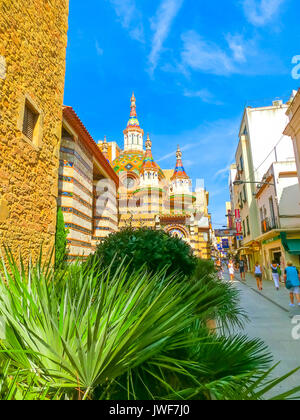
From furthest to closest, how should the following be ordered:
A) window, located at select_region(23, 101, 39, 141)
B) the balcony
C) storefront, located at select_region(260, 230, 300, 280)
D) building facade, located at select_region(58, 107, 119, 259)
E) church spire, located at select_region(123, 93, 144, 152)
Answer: church spire, located at select_region(123, 93, 144, 152) < the balcony < storefront, located at select_region(260, 230, 300, 280) < building facade, located at select_region(58, 107, 119, 259) < window, located at select_region(23, 101, 39, 141)

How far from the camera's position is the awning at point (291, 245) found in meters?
15.9

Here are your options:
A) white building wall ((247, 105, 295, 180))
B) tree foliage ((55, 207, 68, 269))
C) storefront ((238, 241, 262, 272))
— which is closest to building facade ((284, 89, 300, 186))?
tree foliage ((55, 207, 68, 269))

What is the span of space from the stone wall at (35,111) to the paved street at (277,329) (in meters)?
4.61

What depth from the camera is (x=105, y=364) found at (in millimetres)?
1490

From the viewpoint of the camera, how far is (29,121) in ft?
18.3

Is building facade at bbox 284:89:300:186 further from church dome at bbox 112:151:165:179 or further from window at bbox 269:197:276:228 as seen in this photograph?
church dome at bbox 112:151:165:179

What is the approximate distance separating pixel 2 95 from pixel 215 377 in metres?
5.33

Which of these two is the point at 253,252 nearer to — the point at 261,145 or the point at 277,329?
the point at 261,145

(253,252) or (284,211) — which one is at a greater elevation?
(284,211)

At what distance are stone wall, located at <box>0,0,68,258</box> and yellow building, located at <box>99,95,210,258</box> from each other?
53.4 ft

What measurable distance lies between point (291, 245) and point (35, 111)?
16391 mm

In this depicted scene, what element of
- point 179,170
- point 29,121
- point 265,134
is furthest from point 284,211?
point 179,170

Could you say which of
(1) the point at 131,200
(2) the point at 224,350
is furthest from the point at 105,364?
(1) the point at 131,200

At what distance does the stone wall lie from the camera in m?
4.68
